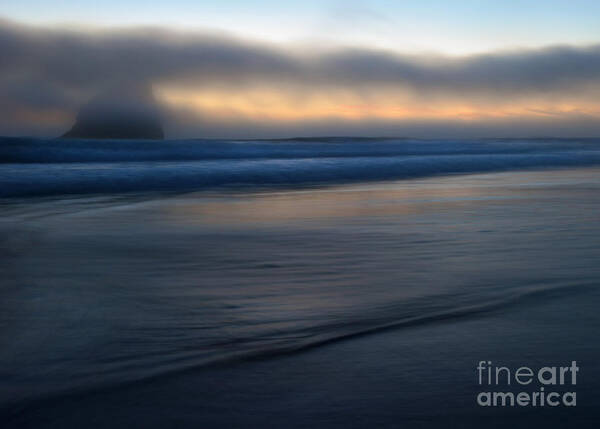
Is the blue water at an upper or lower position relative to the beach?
upper

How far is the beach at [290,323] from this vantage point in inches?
43.9

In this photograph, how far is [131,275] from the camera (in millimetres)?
2188

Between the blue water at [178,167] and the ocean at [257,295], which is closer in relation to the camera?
the ocean at [257,295]

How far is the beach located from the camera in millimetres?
1116

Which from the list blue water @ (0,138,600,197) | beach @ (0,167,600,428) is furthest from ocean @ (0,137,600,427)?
blue water @ (0,138,600,197)

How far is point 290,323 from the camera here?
5.23 feet

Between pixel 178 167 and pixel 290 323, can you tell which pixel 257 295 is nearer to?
pixel 290 323

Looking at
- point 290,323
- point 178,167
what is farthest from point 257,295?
point 178,167

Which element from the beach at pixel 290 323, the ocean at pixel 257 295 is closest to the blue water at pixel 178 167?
the ocean at pixel 257 295

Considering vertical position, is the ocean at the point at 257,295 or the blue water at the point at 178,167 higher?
the blue water at the point at 178,167

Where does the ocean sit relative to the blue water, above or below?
below

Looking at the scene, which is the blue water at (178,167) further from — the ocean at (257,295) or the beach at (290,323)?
the beach at (290,323)

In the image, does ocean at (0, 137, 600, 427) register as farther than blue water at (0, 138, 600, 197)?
No

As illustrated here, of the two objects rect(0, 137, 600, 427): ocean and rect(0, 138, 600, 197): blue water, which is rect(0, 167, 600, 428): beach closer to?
rect(0, 137, 600, 427): ocean
